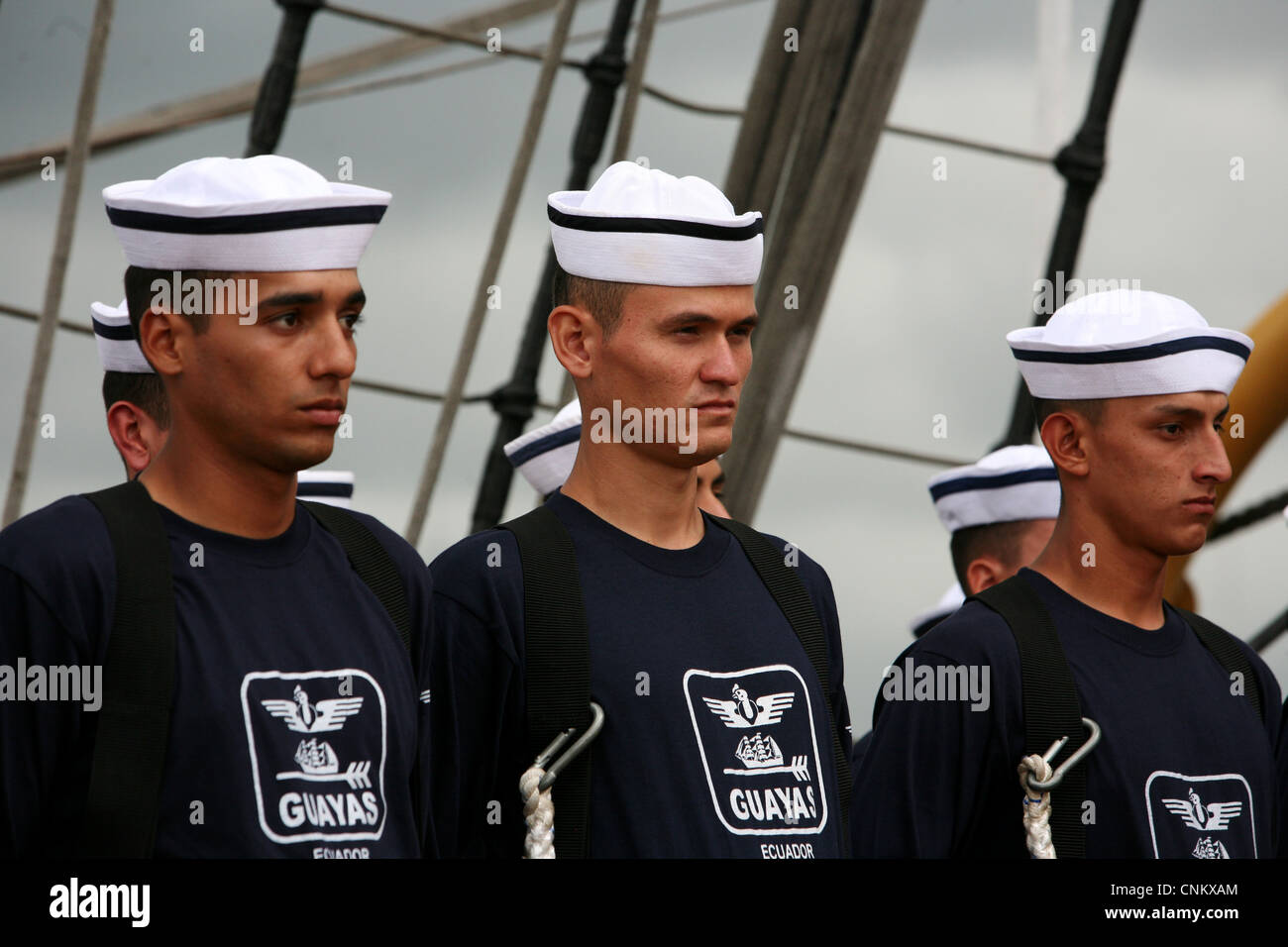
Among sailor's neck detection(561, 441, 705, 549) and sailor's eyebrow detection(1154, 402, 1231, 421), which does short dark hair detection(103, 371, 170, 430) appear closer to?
sailor's neck detection(561, 441, 705, 549)

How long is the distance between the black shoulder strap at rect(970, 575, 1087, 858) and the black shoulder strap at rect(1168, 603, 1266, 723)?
0.31 metres

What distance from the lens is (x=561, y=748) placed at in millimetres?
2352

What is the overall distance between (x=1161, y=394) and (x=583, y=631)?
106cm

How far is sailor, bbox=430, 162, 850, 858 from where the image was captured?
93.4 inches

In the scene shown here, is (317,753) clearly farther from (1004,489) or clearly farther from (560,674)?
(1004,489)

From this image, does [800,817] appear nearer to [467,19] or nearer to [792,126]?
[792,126]

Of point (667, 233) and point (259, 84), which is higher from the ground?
point (259, 84)

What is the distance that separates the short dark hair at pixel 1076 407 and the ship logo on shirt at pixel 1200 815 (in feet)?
1.81

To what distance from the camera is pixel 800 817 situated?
242cm

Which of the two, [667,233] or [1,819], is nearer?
[1,819]

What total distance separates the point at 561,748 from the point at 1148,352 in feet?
3.81

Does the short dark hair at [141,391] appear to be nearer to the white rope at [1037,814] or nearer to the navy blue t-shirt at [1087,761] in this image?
the navy blue t-shirt at [1087,761]

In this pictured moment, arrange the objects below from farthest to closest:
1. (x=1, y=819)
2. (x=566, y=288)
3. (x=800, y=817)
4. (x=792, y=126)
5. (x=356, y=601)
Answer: (x=792, y=126)
(x=566, y=288)
(x=800, y=817)
(x=356, y=601)
(x=1, y=819)

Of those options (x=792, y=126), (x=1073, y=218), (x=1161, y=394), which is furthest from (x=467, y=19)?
(x=1161, y=394)
